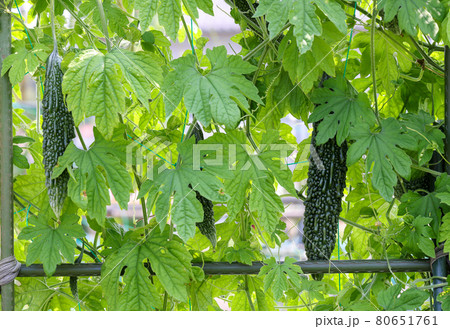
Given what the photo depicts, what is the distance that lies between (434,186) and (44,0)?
1486 millimetres

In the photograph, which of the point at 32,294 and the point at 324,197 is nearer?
the point at 324,197

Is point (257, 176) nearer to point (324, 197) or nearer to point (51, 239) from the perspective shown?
point (324, 197)

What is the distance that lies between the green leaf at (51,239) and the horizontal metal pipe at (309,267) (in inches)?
2.2

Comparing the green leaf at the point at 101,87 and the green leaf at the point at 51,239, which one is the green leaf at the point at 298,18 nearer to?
the green leaf at the point at 101,87

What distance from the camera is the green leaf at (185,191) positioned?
Answer: 1.27 metres

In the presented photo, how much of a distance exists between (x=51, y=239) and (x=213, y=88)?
2.28ft

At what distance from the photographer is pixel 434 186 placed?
158 cm

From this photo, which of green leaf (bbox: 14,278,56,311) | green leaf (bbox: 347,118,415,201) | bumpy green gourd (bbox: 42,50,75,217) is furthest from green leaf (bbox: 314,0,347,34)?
green leaf (bbox: 14,278,56,311)

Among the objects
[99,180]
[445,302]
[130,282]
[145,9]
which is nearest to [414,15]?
[145,9]

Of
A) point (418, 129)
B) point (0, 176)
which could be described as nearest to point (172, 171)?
point (0, 176)

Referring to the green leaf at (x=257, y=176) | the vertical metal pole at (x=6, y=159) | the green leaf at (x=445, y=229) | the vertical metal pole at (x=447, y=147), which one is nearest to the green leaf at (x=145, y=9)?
the green leaf at (x=257, y=176)

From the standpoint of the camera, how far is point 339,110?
57.5 inches

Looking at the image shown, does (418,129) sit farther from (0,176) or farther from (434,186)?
(0,176)

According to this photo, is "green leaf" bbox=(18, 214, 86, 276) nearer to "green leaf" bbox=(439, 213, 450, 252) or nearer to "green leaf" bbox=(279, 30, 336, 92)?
"green leaf" bbox=(279, 30, 336, 92)
